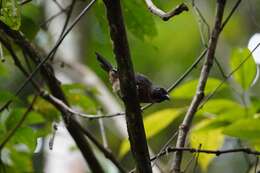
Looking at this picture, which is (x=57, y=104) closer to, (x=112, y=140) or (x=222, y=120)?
(x=222, y=120)

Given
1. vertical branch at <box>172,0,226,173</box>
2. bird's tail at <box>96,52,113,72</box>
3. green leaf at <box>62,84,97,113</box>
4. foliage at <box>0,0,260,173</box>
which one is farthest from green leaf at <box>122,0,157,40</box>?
green leaf at <box>62,84,97,113</box>

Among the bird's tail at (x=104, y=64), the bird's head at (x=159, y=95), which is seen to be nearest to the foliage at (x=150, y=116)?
the bird's tail at (x=104, y=64)

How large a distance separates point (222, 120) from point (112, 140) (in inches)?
83.2

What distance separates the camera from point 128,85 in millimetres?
803

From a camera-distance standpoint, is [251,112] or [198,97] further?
[251,112]

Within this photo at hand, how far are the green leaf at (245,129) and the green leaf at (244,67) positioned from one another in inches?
7.6

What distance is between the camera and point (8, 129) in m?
1.47

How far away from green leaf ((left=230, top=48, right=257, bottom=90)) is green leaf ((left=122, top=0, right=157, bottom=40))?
0.81 ft

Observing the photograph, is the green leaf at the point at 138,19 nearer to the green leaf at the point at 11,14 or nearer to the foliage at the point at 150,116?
the foliage at the point at 150,116

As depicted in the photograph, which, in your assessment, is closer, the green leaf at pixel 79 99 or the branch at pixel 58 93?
the branch at pixel 58 93

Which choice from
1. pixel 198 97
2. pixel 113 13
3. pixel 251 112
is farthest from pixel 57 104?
pixel 113 13

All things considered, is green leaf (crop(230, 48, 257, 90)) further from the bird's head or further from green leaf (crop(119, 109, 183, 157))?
the bird's head

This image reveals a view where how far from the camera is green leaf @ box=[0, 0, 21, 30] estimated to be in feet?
3.21

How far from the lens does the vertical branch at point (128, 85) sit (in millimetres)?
751
